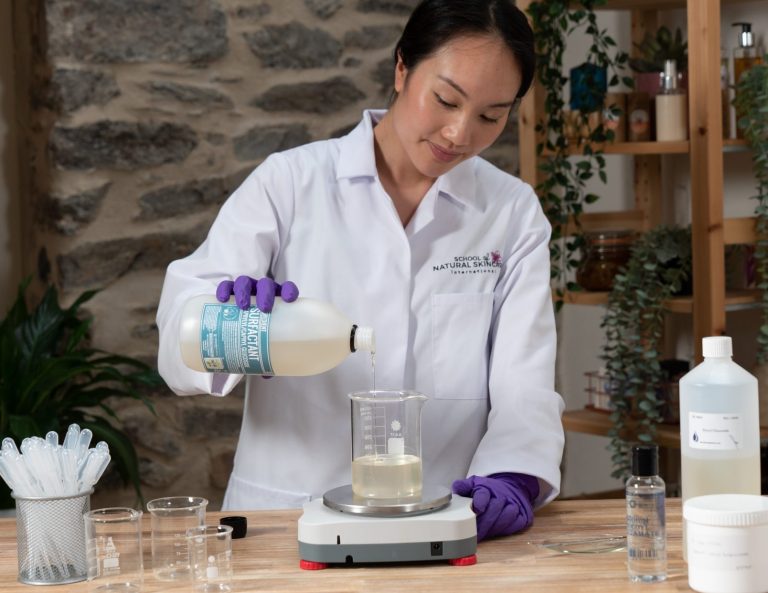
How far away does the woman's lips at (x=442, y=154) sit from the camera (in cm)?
185

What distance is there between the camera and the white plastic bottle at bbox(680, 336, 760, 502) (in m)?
1.33

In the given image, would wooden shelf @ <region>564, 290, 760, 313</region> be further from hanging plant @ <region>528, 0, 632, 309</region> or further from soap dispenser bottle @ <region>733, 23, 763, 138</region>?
soap dispenser bottle @ <region>733, 23, 763, 138</region>

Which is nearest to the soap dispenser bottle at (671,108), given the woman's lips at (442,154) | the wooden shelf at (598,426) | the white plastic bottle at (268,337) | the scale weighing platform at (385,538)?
the wooden shelf at (598,426)

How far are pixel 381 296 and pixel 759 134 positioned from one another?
1147mm

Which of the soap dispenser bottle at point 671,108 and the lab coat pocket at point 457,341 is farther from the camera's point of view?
the soap dispenser bottle at point 671,108

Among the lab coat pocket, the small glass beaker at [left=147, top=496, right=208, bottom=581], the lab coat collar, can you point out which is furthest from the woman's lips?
the small glass beaker at [left=147, top=496, right=208, bottom=581]

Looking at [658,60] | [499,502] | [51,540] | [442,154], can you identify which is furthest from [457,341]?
[658,60]

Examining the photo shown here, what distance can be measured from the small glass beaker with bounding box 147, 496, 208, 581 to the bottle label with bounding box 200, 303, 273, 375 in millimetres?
195

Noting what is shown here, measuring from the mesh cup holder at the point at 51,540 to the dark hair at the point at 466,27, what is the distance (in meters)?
0.91

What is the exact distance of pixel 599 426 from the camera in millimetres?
2898

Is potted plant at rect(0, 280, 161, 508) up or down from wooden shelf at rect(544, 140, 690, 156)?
down

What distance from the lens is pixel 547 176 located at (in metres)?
3.00

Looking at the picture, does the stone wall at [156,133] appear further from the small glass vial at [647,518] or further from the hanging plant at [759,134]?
the small glass vial at [647,518]

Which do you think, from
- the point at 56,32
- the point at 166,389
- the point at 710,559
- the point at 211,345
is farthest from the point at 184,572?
the point at 56,32
